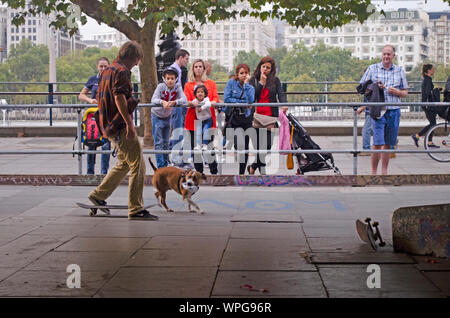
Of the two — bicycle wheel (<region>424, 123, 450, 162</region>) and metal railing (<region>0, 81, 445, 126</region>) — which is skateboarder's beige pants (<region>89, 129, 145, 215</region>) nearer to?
bicycle wheel (<region>424, 123, 450, 162</region>)

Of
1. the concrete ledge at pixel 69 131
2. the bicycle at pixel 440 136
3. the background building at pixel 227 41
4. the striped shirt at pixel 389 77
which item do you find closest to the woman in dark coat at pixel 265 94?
the striped shirt at pixel 389 77

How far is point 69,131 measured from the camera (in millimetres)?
20781

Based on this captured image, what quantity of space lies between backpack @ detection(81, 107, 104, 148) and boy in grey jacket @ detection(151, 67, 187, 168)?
2.84 feet

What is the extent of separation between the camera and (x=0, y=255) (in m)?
5.92

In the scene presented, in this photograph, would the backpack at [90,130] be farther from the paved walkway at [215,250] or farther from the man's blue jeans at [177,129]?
the man's blue jeans at [177,129]

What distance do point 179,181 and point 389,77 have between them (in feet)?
15.1

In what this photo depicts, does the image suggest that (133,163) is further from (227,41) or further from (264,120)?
(227,41)

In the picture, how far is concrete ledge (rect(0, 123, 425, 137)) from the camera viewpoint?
20375mm

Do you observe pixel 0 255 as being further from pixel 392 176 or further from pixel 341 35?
pixel 341 35

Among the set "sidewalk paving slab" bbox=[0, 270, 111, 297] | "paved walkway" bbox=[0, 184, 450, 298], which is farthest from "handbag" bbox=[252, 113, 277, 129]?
"sidewalk paving slab" bbox=[0, 270, 111, 297]

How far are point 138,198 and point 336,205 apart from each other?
2.59 m

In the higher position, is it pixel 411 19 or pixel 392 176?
pixel 411 19

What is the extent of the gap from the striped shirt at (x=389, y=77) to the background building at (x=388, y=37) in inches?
6281
